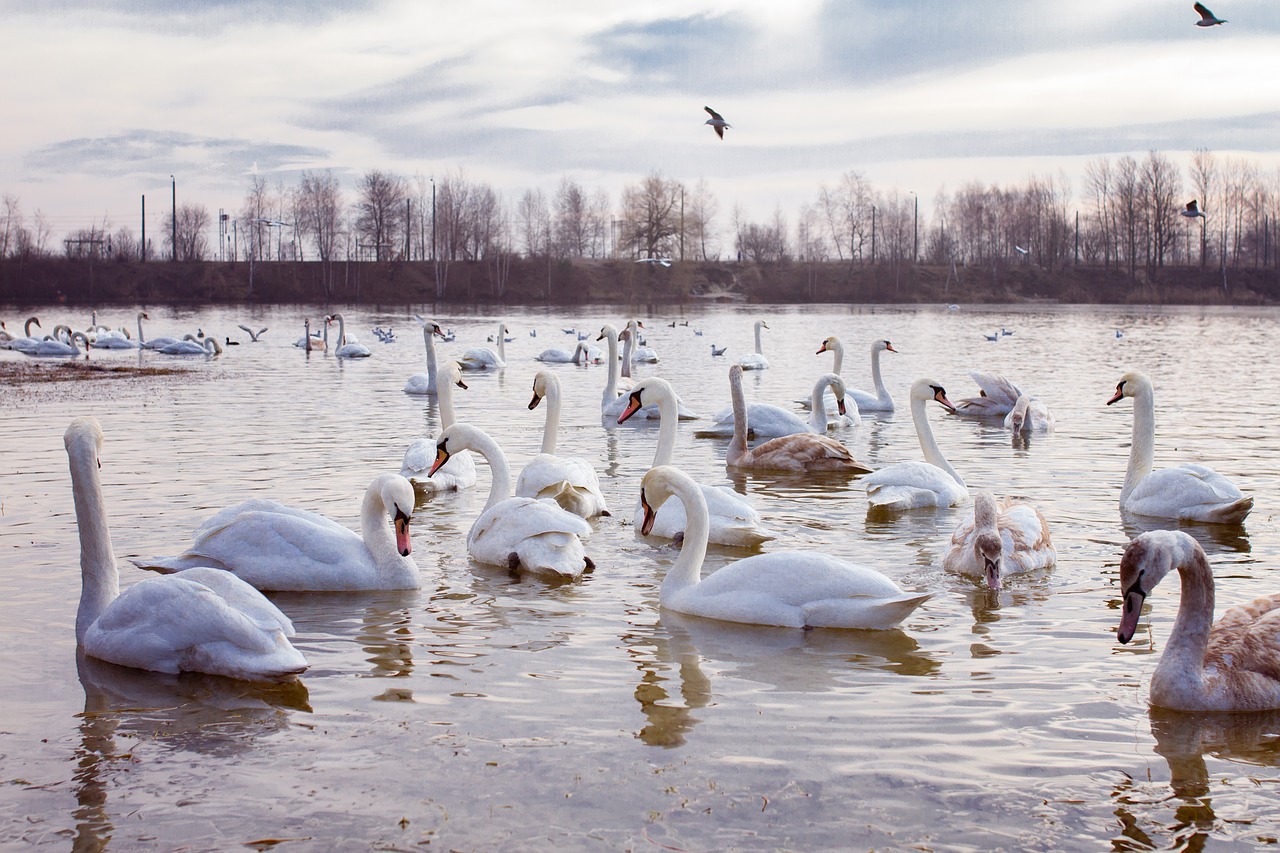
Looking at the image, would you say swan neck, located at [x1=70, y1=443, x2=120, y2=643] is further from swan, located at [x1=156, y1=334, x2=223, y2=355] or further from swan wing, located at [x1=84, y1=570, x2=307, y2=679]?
swan, located at [x1=156, y1=334, x2=223, y2=355]

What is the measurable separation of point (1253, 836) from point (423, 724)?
287 cm

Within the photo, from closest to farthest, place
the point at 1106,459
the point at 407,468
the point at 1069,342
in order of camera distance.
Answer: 1. the point at 407,468
2. the point at 1106,459
3. the point at 1069,342

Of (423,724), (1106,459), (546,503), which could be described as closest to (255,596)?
(423,724)

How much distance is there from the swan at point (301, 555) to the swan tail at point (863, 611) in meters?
2.21

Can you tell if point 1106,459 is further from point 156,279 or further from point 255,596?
point 156,279

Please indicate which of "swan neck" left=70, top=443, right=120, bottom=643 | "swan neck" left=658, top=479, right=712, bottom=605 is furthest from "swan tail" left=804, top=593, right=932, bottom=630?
"swan neck" left=70, top=443, right=120, bottom=643

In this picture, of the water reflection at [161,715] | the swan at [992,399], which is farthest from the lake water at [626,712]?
the swan at [992,399]

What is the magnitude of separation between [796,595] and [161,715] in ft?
9.44

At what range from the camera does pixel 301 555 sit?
6547mm

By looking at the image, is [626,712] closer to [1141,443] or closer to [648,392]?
[648,392]

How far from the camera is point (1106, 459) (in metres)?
11.7

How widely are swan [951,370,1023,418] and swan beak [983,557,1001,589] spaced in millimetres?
9730

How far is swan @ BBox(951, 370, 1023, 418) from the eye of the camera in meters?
15.9

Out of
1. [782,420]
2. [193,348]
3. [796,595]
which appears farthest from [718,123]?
[193,348]
